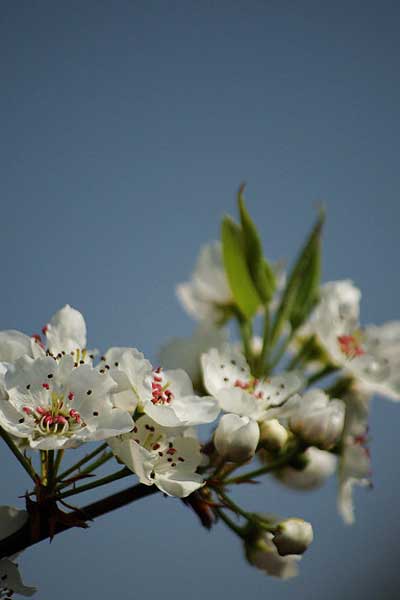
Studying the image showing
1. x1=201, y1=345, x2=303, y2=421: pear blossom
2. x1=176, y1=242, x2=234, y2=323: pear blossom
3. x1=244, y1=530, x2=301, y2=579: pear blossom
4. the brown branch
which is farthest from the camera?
x1=176, y1=242, x2=234, y2=323: pear blossom

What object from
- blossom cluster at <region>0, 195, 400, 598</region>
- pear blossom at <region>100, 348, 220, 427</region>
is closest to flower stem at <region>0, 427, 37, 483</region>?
blossom cluster at <region>0, 195, 400, 598</region>

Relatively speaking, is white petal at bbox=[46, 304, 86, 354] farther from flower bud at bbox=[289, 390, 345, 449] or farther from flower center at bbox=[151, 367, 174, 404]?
flower bud at bbox=[289, 390, 345, 449]

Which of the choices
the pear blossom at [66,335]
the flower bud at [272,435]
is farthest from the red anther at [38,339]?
the flower bud at [272,435]

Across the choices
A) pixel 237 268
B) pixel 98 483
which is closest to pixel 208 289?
pixel 237 268

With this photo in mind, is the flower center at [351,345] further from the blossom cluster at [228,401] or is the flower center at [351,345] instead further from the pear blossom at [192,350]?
the pear blossom at [192,350]

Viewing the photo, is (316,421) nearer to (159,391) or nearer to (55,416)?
(159,391)

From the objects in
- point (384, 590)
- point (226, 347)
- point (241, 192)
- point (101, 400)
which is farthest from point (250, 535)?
point (384, 590)

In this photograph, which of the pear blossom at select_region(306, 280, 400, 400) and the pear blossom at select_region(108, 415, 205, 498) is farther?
the pear blossom at select_region(306, 280, 400, 400)

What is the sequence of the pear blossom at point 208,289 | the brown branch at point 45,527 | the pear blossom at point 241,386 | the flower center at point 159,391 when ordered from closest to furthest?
the brown branch at point 45,527, the flower center at point 159,391, the pear blossom at point 241,386, the pear blossom at point 208,289
